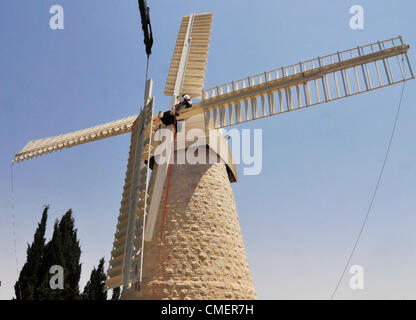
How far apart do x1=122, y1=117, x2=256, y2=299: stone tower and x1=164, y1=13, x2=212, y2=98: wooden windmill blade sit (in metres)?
1.66

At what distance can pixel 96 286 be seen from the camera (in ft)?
55.3

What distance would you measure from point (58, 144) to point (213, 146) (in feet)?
19.5

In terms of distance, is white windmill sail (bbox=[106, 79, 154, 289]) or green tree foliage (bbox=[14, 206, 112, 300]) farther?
green tree foliage (bbox=[14, 206, 112, 300])

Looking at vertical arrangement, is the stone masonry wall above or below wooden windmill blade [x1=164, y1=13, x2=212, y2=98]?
below

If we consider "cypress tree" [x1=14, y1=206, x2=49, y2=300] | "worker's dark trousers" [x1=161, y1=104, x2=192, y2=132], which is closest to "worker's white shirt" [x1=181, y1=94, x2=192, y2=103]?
"worker's dark trousers" [x1=161, y1=104, x2=192, y2=132]

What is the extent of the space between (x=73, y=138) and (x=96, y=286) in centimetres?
808

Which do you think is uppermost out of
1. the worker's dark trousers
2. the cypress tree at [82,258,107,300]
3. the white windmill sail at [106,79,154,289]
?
the worker's dark trousers

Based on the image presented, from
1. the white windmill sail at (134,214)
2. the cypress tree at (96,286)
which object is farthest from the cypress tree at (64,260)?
the white windmill sail at (134,214)

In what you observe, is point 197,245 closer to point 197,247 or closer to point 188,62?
point 197,247

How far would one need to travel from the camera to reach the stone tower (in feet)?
28.8

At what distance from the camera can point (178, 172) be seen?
10523 mm

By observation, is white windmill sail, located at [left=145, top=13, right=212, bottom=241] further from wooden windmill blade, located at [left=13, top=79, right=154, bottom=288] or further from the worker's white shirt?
wooden windmill blade, located at [left=13, top=79, right=154, bottom=288]

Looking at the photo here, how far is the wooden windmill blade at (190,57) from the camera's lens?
12.0 meters
